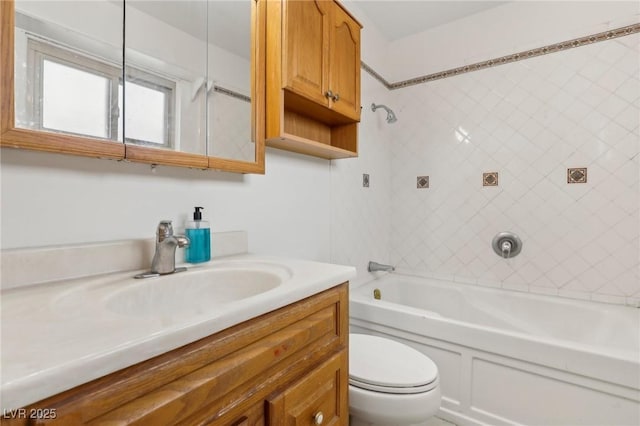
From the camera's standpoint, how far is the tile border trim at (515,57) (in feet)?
5.82

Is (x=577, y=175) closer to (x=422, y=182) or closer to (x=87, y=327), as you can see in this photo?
(x=422, y=182)

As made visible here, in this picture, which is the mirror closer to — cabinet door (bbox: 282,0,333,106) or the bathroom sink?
cabinet door (bbox: 282,0,333,106)

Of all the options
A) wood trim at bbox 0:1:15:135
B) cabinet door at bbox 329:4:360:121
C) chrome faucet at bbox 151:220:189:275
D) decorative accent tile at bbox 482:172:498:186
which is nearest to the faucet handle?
chrome faucet at bbox 151:220:189:275

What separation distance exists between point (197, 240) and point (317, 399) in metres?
0.61

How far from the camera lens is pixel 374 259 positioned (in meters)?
A: 2.28

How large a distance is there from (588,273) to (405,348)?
1.42 meters

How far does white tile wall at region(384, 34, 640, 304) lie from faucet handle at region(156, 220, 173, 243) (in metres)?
1.98

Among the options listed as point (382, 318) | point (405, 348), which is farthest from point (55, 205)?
point (382, 318)

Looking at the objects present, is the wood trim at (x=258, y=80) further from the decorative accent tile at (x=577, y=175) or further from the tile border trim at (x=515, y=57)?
the decorative accent tile at (x=577, y=175)

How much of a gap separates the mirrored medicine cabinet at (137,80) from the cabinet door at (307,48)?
0.13m

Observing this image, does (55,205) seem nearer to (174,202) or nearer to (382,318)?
(174,202)

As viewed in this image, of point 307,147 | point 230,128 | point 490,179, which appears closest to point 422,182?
point 490,179

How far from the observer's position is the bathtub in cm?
117

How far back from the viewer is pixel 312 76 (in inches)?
52.9
